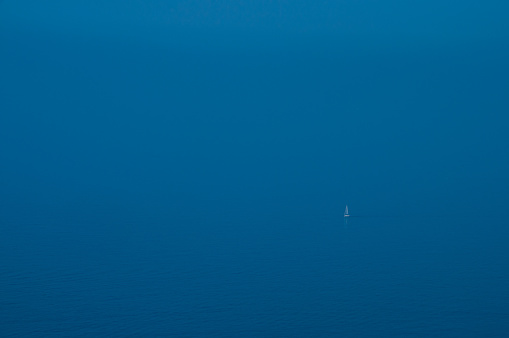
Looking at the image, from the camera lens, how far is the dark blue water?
25.6m

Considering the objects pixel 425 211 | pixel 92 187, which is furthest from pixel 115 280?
pixel 92 187

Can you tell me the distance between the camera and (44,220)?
54.3 meters

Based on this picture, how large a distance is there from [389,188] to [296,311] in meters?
58.7

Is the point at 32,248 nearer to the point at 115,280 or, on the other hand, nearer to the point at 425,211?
the point at 115,280

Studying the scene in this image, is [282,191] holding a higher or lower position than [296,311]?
higher

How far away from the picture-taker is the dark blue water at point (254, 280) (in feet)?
84.0

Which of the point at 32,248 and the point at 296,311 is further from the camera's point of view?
the point at 32,248

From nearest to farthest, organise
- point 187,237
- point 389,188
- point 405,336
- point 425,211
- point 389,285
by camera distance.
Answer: point 405,336, point 389,285, point 187,237, point 425,211, point 389,188

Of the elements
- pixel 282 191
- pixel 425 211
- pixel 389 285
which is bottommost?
pixel 389 285

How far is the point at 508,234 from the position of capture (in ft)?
153

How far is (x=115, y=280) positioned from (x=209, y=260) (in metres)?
6.28

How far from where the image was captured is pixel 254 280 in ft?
107

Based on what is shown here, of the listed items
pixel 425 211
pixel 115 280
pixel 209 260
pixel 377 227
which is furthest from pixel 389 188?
pixel 115 280

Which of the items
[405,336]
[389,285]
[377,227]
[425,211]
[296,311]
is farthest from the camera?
[425,211]
